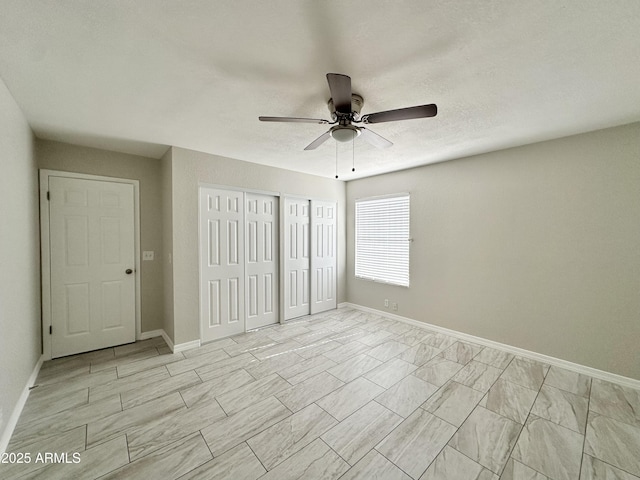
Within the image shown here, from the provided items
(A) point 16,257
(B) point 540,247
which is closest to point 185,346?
(A) point 16,257

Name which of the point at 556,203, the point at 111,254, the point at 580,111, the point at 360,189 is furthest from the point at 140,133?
the point at 556,203

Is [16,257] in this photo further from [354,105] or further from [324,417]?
[354,105]

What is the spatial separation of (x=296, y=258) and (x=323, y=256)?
1.97ft

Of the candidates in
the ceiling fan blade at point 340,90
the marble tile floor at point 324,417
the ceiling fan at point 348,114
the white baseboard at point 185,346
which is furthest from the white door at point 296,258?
the ceiling fan blade at point 340,90

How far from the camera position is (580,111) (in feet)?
7.14

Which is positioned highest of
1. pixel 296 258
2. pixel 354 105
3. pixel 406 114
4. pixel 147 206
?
pixel 354 105

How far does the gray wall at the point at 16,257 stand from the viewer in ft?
5.82

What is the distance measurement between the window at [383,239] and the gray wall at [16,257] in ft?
13.9

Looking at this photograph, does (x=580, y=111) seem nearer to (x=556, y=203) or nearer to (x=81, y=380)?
(x=556, y=203)

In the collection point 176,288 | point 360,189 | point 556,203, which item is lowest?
point 176,288

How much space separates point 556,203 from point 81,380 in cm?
528

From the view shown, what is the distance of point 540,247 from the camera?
2.89 metres

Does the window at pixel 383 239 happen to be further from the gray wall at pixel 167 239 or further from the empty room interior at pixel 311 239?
the gray wall at pixel 167 239

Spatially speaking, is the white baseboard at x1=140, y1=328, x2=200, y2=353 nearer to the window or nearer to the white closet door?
the white closet door
